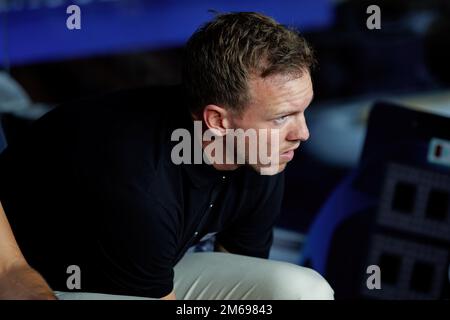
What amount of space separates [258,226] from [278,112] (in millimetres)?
322

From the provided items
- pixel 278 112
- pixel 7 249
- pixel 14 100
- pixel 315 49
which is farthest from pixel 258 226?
pixel 315 49

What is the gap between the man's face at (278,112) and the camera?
4.04ft

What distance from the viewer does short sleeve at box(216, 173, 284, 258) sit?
4.82 feet

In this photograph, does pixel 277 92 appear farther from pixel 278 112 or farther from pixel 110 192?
pixel 110 192

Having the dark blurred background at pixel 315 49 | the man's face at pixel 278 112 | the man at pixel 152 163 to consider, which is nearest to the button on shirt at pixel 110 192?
the man at pixel 152 163

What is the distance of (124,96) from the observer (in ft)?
4.49

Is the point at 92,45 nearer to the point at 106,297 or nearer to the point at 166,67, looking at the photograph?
the point at 166,67

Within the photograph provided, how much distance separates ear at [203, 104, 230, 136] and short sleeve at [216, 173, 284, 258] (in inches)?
7.0

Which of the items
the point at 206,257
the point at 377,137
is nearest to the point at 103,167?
the point at 206,257

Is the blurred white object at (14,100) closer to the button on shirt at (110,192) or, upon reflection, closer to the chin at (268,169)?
the button on shirt at (110,192)

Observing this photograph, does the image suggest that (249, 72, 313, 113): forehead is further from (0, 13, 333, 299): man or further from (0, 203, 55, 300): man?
(0, 203, 55, 300): man

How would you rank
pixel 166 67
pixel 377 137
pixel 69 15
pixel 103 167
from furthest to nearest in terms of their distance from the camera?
pixel 166 67
pixel 69 15
pixel 377 137
pixel 103 167

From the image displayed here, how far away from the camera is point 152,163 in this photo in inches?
49.6

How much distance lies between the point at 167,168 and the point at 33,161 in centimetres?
22
